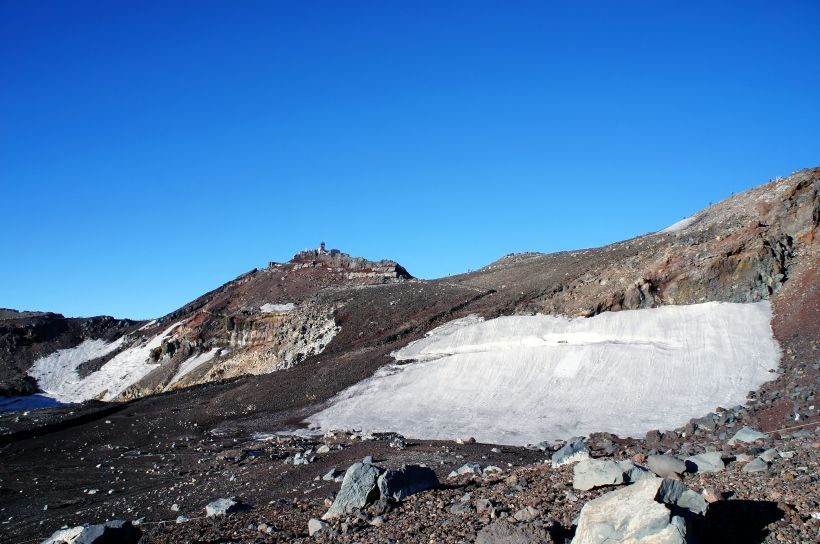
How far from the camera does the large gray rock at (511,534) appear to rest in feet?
22.9

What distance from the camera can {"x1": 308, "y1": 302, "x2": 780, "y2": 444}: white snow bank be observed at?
22.2 meters

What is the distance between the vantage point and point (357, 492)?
384 inches

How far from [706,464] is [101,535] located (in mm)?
9590

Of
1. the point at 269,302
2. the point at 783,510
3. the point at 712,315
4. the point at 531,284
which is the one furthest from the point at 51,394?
the point at 783,510

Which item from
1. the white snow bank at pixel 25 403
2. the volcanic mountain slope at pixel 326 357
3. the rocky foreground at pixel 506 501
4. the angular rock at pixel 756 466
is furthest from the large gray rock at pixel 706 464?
the white snow bank at pixel 25 403

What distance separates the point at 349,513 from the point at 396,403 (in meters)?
17.5

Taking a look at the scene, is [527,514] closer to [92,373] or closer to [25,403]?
[25,403]

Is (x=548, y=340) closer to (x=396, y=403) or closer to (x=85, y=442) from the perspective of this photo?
(x=396, y=403)

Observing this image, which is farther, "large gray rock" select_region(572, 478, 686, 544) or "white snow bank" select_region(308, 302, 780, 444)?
"white snow bank" select_region(308, 302, 780, 444)

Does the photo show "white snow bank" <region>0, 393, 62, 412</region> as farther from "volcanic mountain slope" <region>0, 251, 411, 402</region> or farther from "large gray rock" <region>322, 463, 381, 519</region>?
"large gray rock" <region>322, 463, 381, 519</region>

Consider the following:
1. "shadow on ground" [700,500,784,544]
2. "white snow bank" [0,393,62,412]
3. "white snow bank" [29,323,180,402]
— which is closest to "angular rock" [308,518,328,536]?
"shadow on ground" [700,500,784,544]

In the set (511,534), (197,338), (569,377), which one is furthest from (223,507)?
(197,338)

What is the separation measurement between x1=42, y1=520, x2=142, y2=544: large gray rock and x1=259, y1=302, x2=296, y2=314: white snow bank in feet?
120

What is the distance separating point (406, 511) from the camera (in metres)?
9.20
